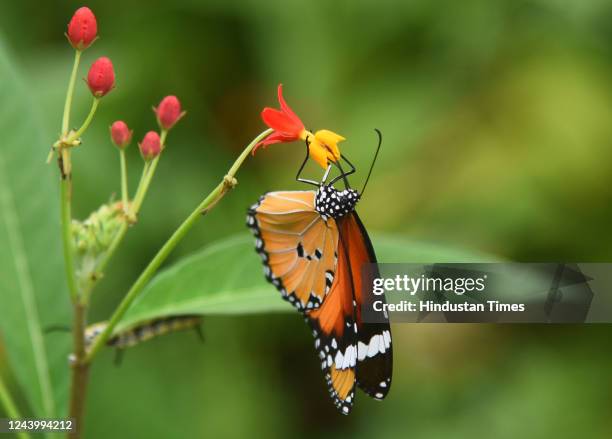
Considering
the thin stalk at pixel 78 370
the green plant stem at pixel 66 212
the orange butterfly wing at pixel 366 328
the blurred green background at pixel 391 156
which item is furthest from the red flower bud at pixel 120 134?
the blurred green background at pixel 391 156

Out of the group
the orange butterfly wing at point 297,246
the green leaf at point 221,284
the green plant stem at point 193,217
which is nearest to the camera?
the green plant stem at point 193,217

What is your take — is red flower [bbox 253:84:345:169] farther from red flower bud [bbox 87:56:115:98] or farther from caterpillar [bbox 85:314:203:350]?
caterpillar [bbox 85:314:203:350]

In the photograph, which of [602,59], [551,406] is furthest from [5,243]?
[602,59]

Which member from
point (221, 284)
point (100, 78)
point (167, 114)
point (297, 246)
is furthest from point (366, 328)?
point (100, 78)

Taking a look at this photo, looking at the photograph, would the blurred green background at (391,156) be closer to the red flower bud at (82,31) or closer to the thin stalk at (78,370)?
the thin stalk at (78,370)

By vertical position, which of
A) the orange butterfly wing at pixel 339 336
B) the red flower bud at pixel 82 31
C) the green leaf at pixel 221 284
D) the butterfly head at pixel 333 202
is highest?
the red flower bud at pixel 82 31

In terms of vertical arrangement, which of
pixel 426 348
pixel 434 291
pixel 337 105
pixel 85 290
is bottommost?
pixel 426 348

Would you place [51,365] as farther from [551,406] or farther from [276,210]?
[551,406]
